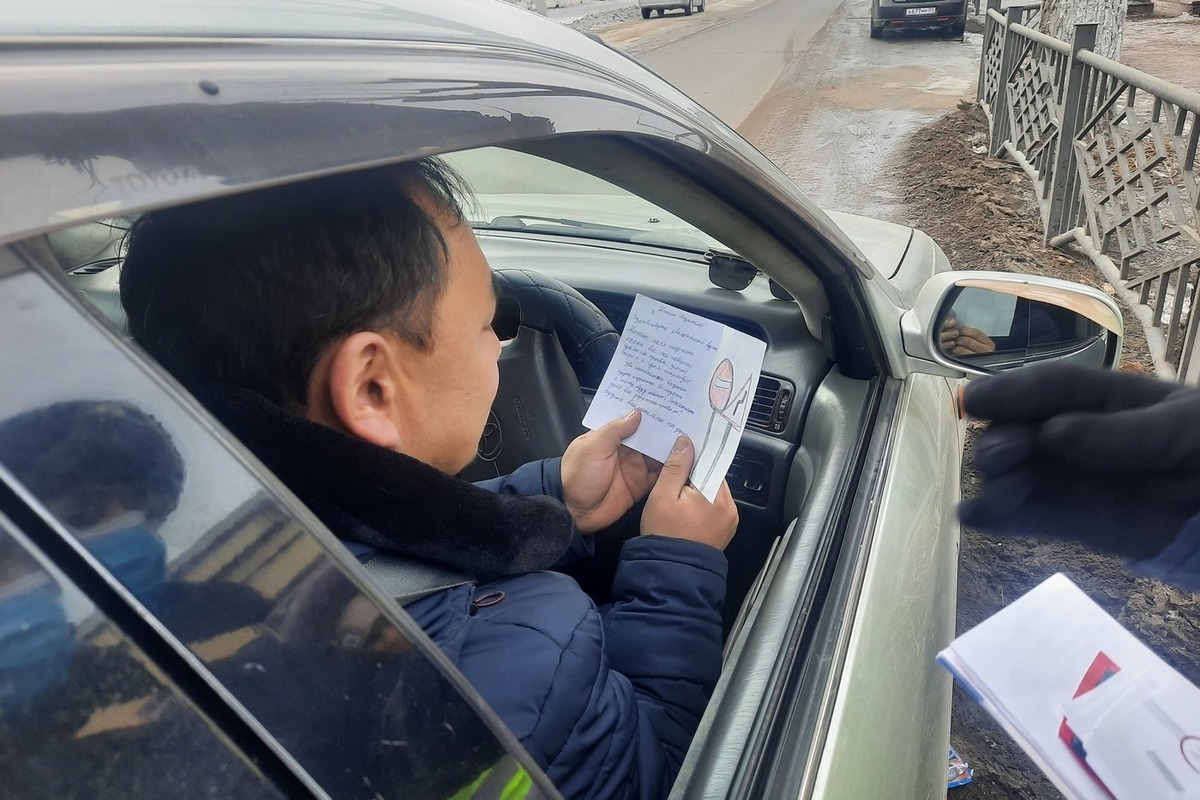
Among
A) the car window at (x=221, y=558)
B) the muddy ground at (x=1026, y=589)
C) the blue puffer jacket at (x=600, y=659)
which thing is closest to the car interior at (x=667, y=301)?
the blue puffer jacket at (x=600, y=659)

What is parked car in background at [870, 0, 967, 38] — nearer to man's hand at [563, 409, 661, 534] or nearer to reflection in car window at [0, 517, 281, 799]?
man's hand at [563, 409, 661, 534]

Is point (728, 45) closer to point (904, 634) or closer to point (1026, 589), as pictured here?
point (1026, 589)

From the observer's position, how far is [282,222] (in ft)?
2.89

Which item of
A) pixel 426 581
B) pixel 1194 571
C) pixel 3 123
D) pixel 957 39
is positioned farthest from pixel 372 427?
pixel 957 39

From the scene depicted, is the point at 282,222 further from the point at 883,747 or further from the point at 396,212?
the point at 883,747

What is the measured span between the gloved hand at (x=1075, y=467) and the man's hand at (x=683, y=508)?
0.46 m

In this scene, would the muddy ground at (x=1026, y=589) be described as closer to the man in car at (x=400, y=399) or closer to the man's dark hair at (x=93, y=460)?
the man in car at (x=400, y=399)

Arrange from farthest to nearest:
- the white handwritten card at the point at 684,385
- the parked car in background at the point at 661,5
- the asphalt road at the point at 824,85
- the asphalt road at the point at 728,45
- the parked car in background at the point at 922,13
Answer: the parked car in background at the point at 661,5 → the parked car in background at the point at 922,13 → the asphalt road at the point at 728,45 → the asphalt road at the point at 824,85 → the white handwritten card at the point at 684,385

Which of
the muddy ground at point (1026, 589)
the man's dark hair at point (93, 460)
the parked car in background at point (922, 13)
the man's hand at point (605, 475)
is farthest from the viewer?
the parked car in background at point (922, 13)

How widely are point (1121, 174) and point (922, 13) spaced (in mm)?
12969

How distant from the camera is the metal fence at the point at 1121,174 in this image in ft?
14.0

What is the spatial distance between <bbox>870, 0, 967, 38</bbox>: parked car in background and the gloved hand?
58.2 ft

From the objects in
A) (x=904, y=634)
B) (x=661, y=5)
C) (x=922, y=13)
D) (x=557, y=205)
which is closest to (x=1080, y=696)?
(x=904, y=634)

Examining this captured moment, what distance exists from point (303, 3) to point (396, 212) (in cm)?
27
